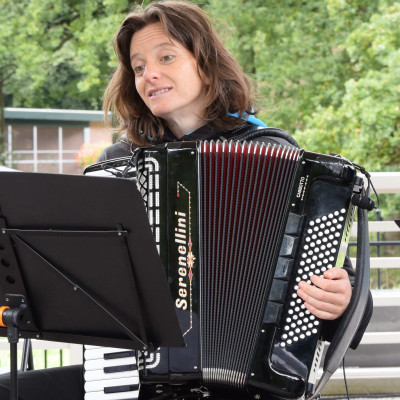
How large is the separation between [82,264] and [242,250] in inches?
19.1

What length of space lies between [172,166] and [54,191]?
0.41 metres

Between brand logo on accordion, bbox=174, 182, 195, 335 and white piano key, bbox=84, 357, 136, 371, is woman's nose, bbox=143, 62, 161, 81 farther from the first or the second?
white piano key, bbox=84, 357, 136, 371

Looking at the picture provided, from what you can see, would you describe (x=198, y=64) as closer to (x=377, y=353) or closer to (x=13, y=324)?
(x=13, y=324)

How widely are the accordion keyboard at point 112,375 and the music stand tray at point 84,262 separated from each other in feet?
0.63

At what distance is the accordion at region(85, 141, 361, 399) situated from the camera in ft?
6.14

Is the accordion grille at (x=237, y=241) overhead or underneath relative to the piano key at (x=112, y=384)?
overhead

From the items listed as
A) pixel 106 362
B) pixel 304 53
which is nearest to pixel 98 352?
pixel 106 362

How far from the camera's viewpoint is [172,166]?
6.09 feet

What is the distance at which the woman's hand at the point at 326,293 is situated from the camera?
1.88m

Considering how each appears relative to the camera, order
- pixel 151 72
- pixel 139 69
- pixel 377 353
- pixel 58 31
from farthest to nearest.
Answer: pixel 58 31, pixel 377 353, pixel 139 69, pixel 151 72

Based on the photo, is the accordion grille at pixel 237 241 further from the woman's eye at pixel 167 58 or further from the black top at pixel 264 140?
the woman's eye at pixel 167 58

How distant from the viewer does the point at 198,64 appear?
2.23 meters

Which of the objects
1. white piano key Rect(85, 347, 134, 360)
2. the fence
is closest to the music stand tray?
white piano key Rect(85, 347, 134, 360)

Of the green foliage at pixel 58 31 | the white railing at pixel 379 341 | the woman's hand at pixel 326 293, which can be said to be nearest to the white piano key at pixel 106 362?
the woman's hand at pixel 326 293
